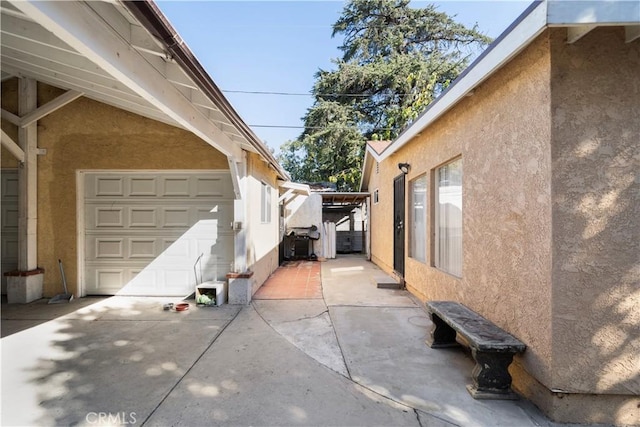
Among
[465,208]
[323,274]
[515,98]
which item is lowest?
[323,274]

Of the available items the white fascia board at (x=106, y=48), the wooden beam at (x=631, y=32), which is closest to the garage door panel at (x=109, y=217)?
the white fascia board at (x=106, y=48)

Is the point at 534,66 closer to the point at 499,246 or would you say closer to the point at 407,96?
the point at 499,246

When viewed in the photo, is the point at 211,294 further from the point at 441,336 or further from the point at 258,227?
the point at 441,336

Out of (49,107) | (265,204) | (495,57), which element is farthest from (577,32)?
(49,107)

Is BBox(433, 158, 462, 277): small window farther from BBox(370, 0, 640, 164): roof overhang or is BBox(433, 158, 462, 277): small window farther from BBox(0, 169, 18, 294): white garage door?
BBox(0, 169, 18, 294): white garage door

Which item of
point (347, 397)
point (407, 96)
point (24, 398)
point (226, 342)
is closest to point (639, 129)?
point (347, 397)

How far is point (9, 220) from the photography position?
6066mm

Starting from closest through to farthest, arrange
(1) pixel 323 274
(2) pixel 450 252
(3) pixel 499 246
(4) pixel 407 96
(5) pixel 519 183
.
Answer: (5) pixel 519 183 → (3) pixel 499 246 → (2) pixel 450 252 → (1) pixel 323 274 → (4) pixel 407 96

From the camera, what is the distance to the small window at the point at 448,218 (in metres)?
4.29

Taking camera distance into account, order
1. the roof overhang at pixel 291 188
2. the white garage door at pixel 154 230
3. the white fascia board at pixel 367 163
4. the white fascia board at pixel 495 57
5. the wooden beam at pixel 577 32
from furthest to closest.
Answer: the white fascia board at pixel 367 163 → the roof overhang at pixel 291 188 → the white garage door at pixel 154 230 → the white fascia board at pixel 495 57 → the wooden beam at pixel 577 32

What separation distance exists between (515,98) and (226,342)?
427 cm

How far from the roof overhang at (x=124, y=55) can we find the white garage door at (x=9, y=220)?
221 centimetres

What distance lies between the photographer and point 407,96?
1792 centimetres

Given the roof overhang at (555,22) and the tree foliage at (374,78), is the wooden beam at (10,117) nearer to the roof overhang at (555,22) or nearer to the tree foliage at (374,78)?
the roof overhang at (555,22)
